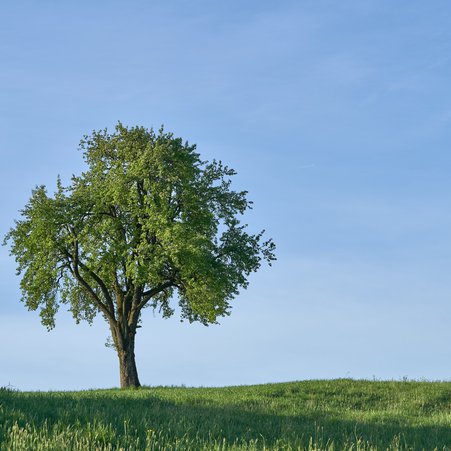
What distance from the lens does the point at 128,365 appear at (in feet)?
129

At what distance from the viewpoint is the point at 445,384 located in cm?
3694

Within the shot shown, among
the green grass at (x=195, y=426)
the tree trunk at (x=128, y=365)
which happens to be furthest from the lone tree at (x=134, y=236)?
the green grass at (x=195, y=426)

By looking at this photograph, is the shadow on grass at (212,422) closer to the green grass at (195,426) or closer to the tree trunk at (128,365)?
the green grass at (195,426)

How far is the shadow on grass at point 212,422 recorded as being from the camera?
14891 mm

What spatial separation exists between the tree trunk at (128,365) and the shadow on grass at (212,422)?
56.7ft

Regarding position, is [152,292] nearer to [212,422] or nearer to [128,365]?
[128,365]

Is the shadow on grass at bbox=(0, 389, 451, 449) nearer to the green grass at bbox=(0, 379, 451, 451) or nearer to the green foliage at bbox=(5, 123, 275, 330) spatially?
the green grass at bbox=(0, 379, 451, 451)

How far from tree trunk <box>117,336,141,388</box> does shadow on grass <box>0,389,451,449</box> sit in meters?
17.3

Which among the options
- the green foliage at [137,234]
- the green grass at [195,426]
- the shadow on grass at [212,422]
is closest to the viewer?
the green grass at [195,426]

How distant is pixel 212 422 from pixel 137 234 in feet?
75.1

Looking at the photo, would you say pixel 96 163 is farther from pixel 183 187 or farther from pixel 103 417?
pixel 103 417

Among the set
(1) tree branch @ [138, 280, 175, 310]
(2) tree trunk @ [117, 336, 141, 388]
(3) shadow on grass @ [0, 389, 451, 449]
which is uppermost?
(1) tree branch @ [138, 280, 175, 310]

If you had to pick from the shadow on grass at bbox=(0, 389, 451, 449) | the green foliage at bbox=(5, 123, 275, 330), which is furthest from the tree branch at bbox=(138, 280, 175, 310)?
the shadow on grass at bbox=(0, 389, 451, 449)

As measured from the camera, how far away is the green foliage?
37312 millimetres
